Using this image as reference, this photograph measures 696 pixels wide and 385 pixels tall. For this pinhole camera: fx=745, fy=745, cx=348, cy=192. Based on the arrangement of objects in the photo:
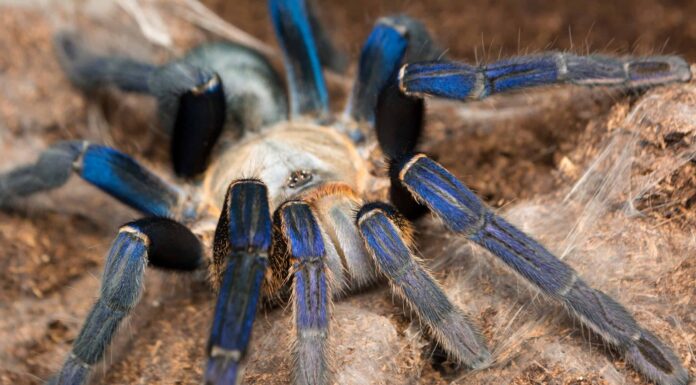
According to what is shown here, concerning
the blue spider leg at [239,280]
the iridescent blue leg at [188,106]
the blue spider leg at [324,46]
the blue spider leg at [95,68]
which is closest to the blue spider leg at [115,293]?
the blue spider leg at [239,280]

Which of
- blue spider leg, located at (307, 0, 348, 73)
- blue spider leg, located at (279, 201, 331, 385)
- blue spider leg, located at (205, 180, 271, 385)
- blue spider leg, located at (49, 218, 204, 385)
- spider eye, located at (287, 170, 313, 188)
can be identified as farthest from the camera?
blue spider leg, located at (307, 0, 348, 73)

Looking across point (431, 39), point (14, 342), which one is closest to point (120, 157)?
point (14, 342)

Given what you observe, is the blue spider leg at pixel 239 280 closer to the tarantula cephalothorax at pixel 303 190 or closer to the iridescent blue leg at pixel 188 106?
the tarantula cephalothorax at pixel 303 190

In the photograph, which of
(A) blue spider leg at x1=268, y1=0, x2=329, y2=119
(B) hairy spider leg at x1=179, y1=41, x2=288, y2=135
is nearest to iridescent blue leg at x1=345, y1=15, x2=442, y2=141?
(A) blue spider leg at x1=268, y1=0, x2=329, y2=119

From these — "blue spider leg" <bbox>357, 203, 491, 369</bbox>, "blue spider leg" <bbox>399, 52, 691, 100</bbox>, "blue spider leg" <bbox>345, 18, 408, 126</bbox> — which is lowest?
"blue spider leg" <bbox>357, 203, 491, 369</bbox>

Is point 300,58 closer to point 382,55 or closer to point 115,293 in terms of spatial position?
point 382,55

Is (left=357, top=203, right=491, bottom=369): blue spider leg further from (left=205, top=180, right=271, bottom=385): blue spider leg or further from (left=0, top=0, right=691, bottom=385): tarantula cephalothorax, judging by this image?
(left=205, top=180, right=271, bottom=385): blue spider leg

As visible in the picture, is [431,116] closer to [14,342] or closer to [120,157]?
[120,157]

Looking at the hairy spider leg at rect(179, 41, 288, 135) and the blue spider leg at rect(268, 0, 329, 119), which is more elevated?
the blue spider leg at rect(268, 0, 329, 119)
